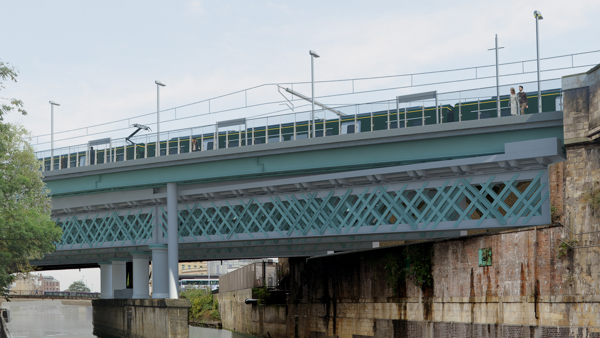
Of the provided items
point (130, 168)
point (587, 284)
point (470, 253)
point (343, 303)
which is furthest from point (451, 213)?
point (130, 168)

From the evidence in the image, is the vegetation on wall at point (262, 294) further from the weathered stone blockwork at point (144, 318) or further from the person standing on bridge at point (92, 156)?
the person standing on bridge at point (92, 156)

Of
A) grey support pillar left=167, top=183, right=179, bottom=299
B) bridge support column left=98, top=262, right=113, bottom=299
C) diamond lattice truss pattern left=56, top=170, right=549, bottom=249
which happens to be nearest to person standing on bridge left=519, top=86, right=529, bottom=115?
diamond lattice truss pattern left=56, top=170, right=549, bottom=249

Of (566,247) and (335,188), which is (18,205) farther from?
(566,247)

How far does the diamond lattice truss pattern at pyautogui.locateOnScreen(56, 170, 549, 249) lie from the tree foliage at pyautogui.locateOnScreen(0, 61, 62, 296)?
7224 millimetres

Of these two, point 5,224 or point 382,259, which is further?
point 382,259

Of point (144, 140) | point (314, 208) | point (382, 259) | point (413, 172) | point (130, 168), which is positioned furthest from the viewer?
point (144, 140)

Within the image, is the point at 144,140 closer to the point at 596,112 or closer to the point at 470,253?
the point at 470,253

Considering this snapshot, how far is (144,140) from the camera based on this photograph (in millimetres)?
39094

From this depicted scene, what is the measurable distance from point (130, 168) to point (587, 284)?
75.0 feet

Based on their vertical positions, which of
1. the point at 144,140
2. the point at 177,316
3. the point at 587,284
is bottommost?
the point at 177,316

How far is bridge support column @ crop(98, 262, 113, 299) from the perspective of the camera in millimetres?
60312

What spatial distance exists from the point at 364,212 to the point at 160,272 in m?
10.9

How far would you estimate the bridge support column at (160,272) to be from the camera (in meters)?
35.0

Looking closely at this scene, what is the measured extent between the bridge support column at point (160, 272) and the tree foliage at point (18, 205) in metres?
6.06
